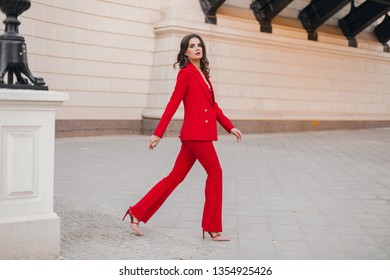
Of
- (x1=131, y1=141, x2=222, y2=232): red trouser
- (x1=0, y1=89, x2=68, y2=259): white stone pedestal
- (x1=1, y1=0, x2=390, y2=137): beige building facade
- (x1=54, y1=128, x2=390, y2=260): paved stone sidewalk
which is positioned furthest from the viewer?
(x1=1, y1=0, x2=390, y2=137): beige building facade

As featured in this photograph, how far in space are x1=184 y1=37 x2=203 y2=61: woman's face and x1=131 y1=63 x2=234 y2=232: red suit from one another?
0.09 m

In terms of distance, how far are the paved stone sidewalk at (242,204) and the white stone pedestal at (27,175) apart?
30 centimetres

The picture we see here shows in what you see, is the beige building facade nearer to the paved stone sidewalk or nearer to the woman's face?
the paved stone sidewalk

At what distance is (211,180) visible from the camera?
4.42 meters

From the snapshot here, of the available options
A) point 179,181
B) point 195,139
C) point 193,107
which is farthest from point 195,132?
point 179,181

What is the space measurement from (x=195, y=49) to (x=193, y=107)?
482 millimetres

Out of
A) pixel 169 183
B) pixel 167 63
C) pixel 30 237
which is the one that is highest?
pixel 167 63

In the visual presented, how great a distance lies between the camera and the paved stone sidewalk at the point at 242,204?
432 cm

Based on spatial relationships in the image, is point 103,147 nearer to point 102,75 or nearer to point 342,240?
point 102,75

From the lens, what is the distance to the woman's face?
14.6ft

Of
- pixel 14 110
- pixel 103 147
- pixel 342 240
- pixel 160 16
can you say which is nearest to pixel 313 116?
pixel 160 16

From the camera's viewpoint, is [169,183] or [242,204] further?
[242,204]

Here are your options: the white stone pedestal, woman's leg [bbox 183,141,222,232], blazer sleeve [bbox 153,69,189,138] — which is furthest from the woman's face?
the white stone pedestal

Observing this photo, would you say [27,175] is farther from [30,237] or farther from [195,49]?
[195,49]
